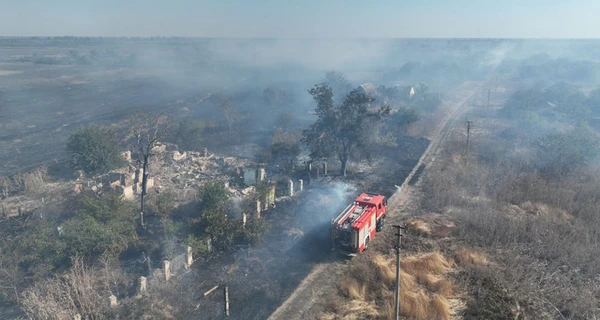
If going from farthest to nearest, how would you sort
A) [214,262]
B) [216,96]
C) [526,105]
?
1. [216,96]
2. [526,105]
3. [214,262]

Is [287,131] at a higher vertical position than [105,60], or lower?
lower

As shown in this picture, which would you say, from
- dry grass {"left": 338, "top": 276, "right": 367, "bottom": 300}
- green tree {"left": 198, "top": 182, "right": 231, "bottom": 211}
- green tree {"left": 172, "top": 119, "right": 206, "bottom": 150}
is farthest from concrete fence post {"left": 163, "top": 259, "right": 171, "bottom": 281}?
green tree {"left": 172, "top": 119, "right": 206, "bottom": 150}

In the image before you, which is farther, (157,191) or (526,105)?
(526,105)

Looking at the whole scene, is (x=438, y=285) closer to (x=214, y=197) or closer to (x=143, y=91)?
(x=214, y=197)

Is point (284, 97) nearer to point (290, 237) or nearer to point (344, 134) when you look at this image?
point (344, 134)

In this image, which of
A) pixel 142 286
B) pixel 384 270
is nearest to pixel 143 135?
pixel 142 286

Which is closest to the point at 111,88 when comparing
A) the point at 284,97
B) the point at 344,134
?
the point at 284,97

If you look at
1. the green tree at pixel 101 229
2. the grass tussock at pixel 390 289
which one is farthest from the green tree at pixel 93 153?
the grass tussock at pixel 390 289

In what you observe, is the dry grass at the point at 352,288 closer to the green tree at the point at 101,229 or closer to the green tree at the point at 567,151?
the green tree at the point at 101,229
